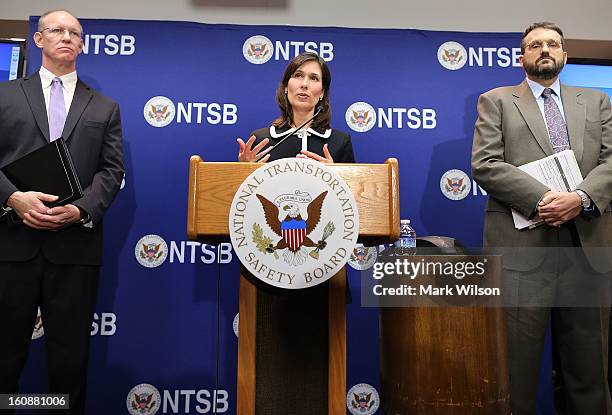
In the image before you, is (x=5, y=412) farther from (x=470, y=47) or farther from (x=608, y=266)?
(x=470, y=47)

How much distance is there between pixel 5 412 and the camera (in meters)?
2.12

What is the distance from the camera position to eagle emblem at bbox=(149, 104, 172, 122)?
3.01 meters

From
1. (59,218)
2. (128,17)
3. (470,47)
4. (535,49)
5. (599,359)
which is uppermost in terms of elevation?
(128,17)

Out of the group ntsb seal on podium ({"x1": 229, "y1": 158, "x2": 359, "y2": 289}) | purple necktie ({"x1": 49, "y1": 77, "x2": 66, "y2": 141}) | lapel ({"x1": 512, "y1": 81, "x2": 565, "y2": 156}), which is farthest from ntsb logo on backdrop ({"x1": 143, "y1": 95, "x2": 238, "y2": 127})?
ntsb seal on podium ({"x1": 229, "y1": 158, "x2": 359, "y2": 289})

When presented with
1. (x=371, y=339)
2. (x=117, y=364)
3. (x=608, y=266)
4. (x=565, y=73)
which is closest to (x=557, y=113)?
(x=608, y=266)

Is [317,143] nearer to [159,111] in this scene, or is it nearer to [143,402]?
[159,111]

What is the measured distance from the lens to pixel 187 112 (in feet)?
9.91

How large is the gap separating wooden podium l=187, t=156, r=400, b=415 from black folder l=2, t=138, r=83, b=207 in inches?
26.9

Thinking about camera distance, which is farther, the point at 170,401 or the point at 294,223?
the point at 170,401

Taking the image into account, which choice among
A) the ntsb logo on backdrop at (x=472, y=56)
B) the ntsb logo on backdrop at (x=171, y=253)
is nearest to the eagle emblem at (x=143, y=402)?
the ntsb logo on backdrop at (x=171, y=253)

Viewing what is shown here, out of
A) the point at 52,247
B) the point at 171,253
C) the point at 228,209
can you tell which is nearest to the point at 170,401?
the point at 171,253

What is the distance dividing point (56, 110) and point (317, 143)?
1.06 metres

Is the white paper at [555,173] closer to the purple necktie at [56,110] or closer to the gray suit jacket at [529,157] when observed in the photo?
the gray suit jacket at [529,157]

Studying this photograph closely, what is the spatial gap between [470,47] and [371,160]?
84 cm
